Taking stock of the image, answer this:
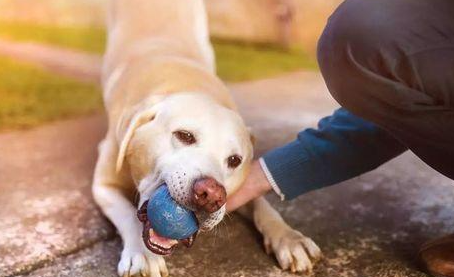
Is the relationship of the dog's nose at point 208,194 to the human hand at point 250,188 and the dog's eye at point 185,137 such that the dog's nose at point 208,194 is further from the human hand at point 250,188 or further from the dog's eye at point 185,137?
the human hand at point 250,188

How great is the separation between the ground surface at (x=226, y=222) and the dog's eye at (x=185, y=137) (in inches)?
12.8

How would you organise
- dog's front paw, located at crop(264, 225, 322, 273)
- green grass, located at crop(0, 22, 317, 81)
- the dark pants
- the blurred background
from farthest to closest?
green grass, located at crop(0, 22, 317, 81), the blurred background, dog's front paw, located at crop(264, 225, 322, 273), the dark pants

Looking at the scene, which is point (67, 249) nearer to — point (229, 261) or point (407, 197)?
point (229, 261)

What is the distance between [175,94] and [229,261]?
0.54 metres

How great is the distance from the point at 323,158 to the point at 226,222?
16.1 inches

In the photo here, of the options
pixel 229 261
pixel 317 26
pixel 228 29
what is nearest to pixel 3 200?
pixel 229 261

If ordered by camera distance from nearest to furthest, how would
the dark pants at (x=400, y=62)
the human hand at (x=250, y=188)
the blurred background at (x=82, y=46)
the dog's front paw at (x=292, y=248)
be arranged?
the dark pants at (x=400, y=62)
the dog's front paw at (x=292, y=248)
the human hand at (x=250, y=188)
the blurred background at (x=82, y=46)

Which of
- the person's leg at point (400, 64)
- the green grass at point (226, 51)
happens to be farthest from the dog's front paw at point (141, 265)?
the green grass at point (226, 51)

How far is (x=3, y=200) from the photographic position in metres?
2.21

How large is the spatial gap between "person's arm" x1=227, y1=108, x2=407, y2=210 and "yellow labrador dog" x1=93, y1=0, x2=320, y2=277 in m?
0.06

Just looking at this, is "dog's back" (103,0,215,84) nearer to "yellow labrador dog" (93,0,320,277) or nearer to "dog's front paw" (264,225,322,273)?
"yellow labrador dog" (93,0,320,277)

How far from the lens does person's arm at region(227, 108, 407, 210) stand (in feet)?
6.16

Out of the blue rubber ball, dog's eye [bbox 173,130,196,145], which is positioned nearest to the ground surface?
the blue rubber ball

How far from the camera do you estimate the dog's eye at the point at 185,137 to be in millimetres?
1822
